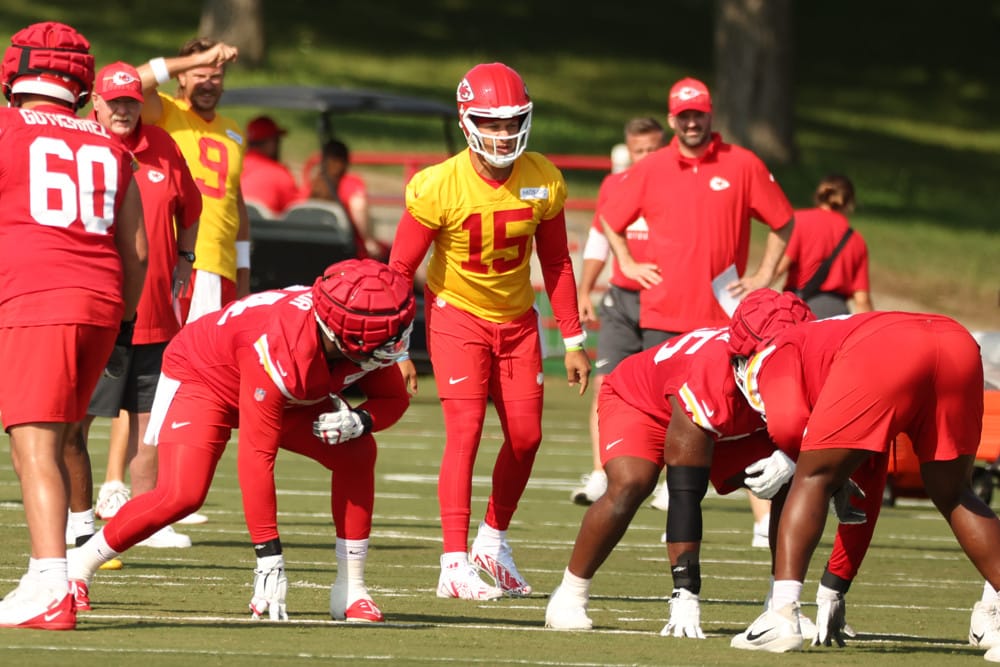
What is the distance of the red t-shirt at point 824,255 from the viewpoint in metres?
14.4

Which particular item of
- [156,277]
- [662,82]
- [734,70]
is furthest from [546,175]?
[662,82]

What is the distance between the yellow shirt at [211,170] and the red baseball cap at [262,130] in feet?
21.1

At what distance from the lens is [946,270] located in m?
30.7

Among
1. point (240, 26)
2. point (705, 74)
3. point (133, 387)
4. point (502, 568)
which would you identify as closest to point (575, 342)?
point (502, 568)

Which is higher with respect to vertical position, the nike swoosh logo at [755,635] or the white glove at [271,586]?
the nike swoosh logo at [755,635]

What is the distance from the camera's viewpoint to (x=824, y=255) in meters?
14.4

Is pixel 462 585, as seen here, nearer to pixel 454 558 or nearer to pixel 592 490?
pixel 454 558

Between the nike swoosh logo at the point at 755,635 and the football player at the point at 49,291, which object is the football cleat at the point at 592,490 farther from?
the football player at the point at 49,291

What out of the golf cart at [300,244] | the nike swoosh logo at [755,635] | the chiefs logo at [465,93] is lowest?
the golf cart at [300,244]

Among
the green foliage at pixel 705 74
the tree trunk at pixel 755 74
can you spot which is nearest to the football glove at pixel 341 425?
the green foliage at pixel 705 74

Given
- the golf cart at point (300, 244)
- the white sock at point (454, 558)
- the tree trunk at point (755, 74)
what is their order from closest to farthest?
the white sock at point (454, 558) < the golf cart at point (300, 244) < the tree trunk at point (755, 74)

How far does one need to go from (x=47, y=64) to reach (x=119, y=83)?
2444 mm

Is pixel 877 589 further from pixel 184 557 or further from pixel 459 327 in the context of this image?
pixel 184 557

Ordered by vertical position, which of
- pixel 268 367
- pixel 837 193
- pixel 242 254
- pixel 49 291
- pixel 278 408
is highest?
pixel 49 291
